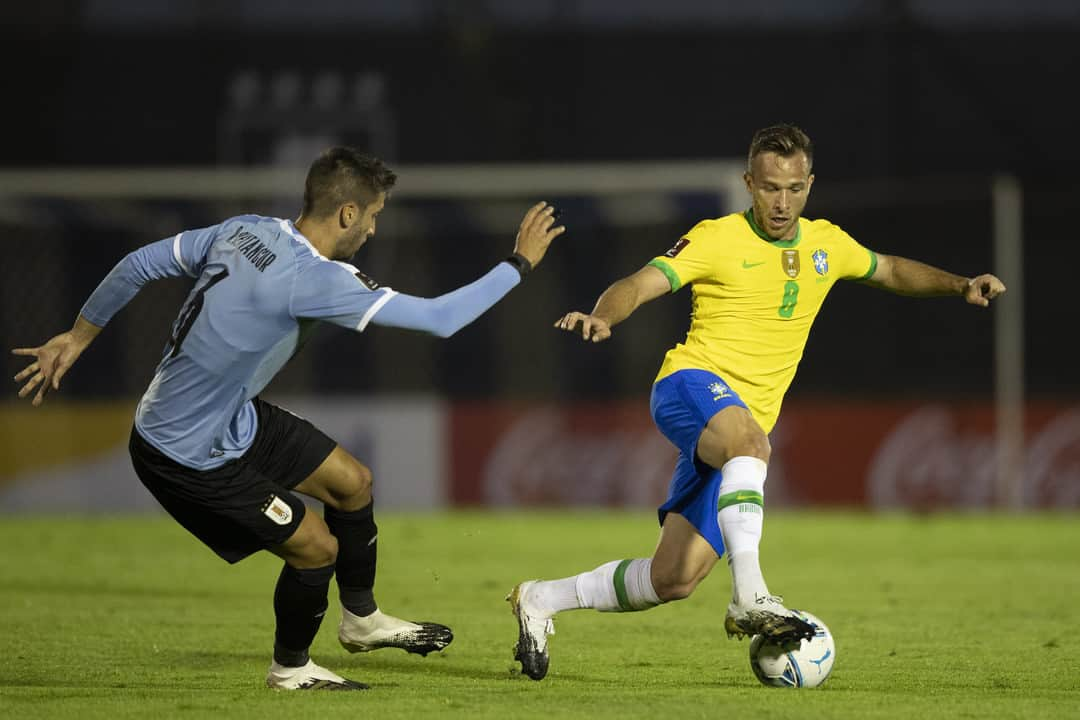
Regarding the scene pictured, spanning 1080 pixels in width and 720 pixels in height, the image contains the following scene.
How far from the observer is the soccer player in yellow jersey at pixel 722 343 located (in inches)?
234

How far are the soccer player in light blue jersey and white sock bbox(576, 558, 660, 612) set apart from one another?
98 centimetres

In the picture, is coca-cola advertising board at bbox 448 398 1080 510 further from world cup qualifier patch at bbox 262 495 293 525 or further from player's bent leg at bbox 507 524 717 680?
world cup qualifier patch at bbox 262 495 293 525

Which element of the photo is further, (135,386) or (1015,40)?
(1015,40)

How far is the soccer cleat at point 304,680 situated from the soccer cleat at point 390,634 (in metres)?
0.52

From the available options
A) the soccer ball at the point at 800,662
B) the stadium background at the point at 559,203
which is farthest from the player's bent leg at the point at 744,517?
the stadium background at the point at 559,203

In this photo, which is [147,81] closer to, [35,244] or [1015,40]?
[35,244]

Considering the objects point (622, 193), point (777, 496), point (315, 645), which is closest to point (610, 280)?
point (622, 193)

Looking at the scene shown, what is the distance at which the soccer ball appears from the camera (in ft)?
18.6

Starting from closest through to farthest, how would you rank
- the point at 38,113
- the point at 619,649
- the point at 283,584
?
the point at 283,584
the point at 619,649
the point at 38,113

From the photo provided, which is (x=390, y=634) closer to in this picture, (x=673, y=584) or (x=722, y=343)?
(x=673, y=584)

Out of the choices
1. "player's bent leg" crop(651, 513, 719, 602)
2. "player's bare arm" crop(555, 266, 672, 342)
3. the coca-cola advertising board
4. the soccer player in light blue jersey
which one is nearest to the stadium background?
the coca-cola advertising board

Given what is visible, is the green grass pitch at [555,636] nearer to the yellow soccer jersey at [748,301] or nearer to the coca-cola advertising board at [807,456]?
the yellow soccer jersey at [748,301]

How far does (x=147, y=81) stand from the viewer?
903 inches

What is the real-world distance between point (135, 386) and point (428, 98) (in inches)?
288
